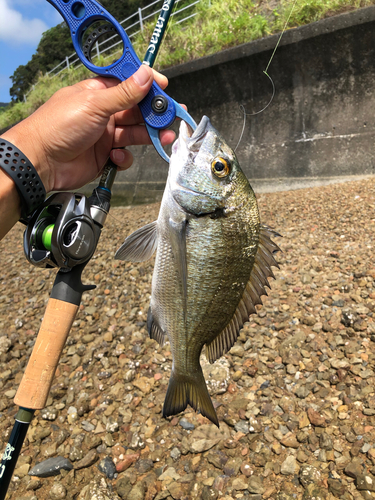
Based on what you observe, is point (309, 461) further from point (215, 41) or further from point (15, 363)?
point (215, 41)

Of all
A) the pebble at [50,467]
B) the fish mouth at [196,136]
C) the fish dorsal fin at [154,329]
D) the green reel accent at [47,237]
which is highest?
the green reel accent at [47,237]

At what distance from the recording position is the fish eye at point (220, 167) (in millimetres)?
1576

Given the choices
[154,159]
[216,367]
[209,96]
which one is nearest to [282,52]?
[209,96]

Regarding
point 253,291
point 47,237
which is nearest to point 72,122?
point 47,237

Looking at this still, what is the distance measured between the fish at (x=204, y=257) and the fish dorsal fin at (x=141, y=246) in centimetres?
1

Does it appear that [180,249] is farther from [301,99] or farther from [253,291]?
[301,99]

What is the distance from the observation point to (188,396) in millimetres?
1594

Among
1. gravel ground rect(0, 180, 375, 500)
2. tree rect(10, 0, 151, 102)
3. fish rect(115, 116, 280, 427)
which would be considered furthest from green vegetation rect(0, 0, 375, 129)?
tree rect(10, 0, 151, 102)

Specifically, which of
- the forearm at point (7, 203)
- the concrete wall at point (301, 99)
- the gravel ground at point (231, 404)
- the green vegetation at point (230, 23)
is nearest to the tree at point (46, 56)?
the green vegetation at point (230, 23)

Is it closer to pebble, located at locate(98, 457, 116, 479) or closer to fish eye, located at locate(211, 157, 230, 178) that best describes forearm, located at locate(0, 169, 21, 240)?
fish eye, located at locate(211, 157, 230, 178)

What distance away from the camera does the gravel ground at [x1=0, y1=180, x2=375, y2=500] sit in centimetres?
222

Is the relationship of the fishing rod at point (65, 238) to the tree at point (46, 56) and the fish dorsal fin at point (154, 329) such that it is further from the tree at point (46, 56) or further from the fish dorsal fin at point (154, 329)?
the tree at point (46, 56)

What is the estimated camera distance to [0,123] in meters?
18.6

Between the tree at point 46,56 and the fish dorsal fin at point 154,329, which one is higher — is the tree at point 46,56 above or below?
below
